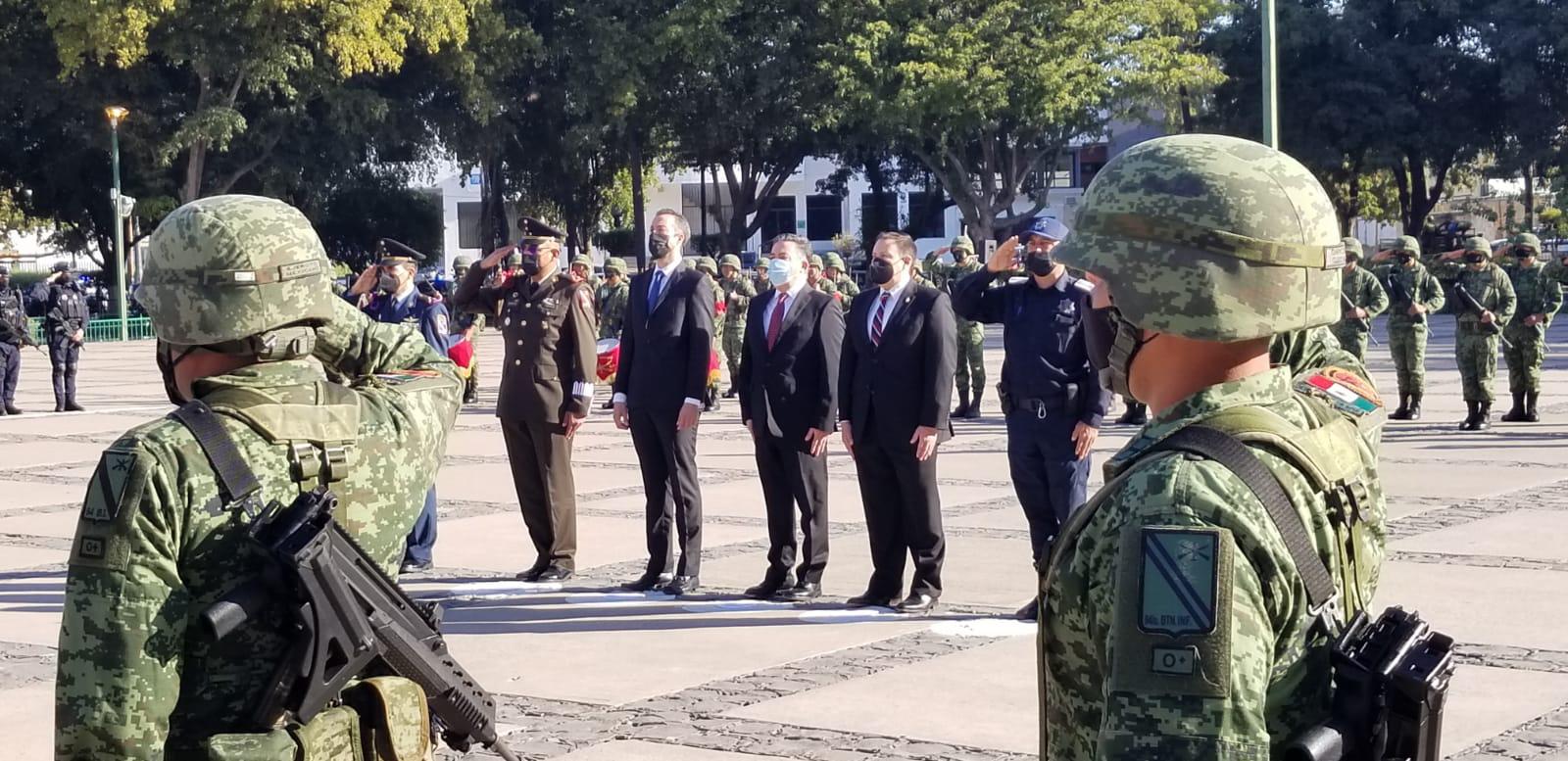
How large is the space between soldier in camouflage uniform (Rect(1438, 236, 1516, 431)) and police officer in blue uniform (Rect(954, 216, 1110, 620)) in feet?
30.0

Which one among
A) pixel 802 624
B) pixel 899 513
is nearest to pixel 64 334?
pixel 899 513

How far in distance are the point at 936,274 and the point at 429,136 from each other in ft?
86.3

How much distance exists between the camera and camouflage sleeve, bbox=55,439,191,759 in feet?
9.50

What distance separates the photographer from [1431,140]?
4594 cm

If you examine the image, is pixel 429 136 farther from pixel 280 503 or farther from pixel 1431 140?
pixel 280 503

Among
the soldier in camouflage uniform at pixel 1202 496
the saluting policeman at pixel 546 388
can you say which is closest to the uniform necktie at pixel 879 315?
the saluting policeman at pixel 546 388

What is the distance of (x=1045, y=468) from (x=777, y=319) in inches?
65.8

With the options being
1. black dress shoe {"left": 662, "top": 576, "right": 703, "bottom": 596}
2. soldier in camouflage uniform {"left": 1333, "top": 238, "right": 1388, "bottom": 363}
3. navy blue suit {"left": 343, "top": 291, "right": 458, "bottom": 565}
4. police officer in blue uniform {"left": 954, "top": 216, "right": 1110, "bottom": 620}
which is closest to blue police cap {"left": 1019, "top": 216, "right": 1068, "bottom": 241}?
police officer in blue uniform {"left": 954, "top": 216, "right": 1110, "bottom": 620}

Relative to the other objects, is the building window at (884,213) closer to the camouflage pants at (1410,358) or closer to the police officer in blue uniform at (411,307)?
the camouflage pants at (1410,358)

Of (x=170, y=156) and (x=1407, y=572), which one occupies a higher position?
(x=170, y=156)

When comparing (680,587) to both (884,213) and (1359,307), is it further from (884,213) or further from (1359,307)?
(884,213)

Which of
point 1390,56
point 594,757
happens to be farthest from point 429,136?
point 594,757

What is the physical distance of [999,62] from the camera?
4312 cm

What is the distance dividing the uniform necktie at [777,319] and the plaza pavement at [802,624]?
1.31 m
